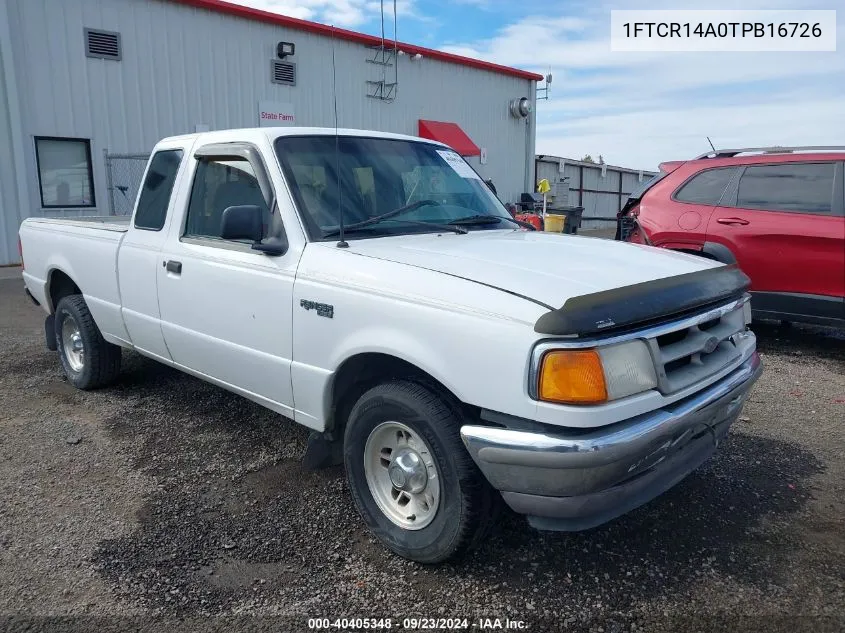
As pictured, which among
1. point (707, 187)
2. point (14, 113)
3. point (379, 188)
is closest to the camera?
point (379, 188)

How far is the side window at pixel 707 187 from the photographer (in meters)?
6.55

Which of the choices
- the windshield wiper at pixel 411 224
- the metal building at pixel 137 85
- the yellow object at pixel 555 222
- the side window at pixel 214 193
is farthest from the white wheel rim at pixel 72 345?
the yellow object at pixel 555 222

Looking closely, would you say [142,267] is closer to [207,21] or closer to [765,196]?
[765,196]

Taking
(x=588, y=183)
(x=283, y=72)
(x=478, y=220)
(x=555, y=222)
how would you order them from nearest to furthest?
(x=478, y=220) < (x=555, y=222) < (x=283, y=72) < (x=588, y=183)

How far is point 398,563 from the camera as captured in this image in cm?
292

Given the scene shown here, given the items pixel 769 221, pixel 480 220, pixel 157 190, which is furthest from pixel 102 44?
pixel 769 221

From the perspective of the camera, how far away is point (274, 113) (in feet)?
51.1

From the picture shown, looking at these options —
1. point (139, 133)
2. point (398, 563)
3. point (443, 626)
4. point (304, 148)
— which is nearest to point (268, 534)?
point (398, 563)

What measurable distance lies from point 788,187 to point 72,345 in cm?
641

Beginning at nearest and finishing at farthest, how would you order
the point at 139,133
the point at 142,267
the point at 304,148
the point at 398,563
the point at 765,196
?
the point at 398,563 < the point at 304,148 < the point at 142,267 < the point at 765,196 < the point at 139,133

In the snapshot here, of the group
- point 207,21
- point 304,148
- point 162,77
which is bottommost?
point 304,148

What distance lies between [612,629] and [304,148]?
2.70 m

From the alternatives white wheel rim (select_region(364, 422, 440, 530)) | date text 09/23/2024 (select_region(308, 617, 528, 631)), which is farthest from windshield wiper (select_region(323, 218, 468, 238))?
date text 09/23/2024 (select_region(308, 617, 528, 631))

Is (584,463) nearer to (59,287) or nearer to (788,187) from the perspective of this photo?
(59,287)
